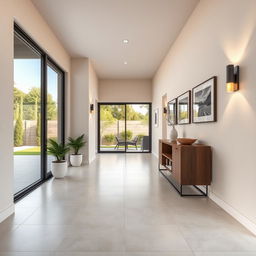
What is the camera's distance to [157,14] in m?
3.96

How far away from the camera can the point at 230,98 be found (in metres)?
2.70

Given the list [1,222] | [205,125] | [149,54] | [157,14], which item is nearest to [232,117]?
[205,125]

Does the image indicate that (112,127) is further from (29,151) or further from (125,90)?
(29,151)

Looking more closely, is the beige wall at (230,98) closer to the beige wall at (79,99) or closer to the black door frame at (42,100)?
the black door frame at (42,100)

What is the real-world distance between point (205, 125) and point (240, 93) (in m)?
1.06

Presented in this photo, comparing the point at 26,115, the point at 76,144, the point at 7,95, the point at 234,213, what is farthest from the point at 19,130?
the point at 234,213

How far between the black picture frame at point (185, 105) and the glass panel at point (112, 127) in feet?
14.8

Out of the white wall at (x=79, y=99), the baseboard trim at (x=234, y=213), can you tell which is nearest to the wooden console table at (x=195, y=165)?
the baseboard trim at (x=234, y=213)

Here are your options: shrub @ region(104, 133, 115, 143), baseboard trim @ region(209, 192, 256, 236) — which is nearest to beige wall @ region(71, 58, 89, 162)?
shrub @ region(104, 133, 115, 143)

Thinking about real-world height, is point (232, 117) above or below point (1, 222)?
above

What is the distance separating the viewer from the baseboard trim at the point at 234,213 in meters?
2.21

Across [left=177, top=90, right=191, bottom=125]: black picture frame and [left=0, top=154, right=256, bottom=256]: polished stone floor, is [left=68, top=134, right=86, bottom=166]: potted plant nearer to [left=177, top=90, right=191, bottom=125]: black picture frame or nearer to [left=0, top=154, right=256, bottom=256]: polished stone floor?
[left=0, top=154, right=256, bottom=256]: polished stone floor

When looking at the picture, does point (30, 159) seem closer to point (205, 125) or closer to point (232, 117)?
Answer: point (205, 125)

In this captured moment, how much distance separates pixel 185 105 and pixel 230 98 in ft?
5.65
